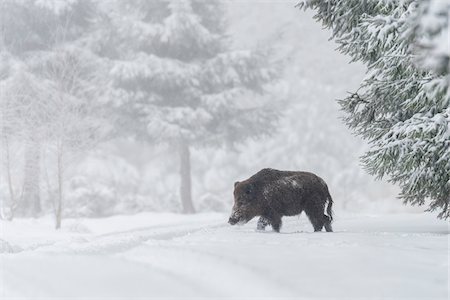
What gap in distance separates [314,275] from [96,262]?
2.23 m

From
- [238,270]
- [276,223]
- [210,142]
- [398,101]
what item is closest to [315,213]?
[276,223]

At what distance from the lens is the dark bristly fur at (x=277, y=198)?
31.8 feet

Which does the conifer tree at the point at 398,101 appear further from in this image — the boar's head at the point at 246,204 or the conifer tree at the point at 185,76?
the conifer tree at the point at 185,76

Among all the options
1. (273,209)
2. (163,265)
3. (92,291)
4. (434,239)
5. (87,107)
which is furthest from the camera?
(87,107)

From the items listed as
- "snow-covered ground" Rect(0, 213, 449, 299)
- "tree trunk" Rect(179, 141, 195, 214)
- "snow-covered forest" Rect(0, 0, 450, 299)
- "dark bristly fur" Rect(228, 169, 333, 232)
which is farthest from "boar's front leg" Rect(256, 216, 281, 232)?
"tree trunk" Rect(179, 141, 195, 214)

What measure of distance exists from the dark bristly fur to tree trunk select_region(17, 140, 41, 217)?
13097 mm

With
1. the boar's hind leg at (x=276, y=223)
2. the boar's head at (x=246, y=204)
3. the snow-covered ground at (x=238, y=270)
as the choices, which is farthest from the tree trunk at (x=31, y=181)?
the snow-covered ground at (x=238, y=270)

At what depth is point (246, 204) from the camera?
9727 millimetres

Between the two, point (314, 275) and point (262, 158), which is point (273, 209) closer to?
point (314, 275)

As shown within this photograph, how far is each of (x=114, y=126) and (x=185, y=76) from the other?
13.6 feet

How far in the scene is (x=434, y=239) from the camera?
791 cm

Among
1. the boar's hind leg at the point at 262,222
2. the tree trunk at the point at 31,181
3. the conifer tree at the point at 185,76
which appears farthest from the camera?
the conifer tree at the point at 185,76

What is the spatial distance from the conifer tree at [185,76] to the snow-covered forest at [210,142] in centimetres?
8

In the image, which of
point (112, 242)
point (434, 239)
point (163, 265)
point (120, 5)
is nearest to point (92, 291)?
point (163, 265)
